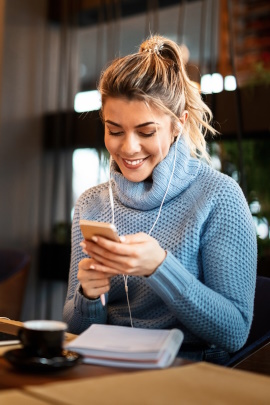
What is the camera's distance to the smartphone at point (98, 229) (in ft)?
4.47

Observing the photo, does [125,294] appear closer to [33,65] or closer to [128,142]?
[128,142]

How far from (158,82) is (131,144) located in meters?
0.21

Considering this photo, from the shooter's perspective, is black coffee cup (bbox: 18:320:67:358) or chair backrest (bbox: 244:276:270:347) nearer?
black coffee cup (bbox: 18:320:67:358)

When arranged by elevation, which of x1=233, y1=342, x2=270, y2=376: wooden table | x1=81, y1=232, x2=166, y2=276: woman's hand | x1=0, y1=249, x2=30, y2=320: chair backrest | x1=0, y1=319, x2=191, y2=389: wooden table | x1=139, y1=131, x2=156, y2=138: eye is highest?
x1=139, y1=131, x2=156, y2=138: eye

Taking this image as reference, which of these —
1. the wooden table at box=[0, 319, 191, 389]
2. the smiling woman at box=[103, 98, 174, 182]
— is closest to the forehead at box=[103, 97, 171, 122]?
the smiling woman at box=[103, 98, 174, 182]

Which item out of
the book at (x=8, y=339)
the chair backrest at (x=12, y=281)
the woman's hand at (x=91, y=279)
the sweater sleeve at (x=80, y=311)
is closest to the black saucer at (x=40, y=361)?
the book at (x=8, y=339)

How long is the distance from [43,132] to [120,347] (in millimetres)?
3730

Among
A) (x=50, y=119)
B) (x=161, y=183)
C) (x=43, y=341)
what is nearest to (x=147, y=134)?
(x=161, y=183)

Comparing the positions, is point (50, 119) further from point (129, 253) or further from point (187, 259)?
point (129, 253)

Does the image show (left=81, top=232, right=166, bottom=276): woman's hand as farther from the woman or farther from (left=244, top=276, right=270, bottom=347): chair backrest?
(left=244, top=276, right=270, bottom=347): chair backrest

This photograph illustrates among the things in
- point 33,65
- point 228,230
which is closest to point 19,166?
point 33,65

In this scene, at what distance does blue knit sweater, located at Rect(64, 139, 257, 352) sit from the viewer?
62.9 inches

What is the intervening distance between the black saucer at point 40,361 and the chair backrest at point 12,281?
2.47m

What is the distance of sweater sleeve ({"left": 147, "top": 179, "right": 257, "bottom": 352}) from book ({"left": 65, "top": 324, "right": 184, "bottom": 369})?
0.21 m
